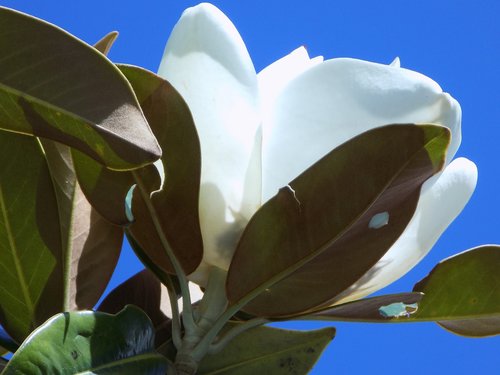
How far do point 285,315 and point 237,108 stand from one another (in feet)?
0.47

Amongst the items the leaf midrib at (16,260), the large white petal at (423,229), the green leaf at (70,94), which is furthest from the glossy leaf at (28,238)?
the large white petal at (423,229)

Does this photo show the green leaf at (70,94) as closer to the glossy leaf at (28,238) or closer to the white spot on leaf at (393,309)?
the glossy leaf at (28,238)

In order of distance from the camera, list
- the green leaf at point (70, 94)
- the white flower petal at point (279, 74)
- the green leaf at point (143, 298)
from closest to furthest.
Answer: the green leaf at point (70, 94) < the white flower petal at point (279, 74) < the green leaf at point (143, 298)

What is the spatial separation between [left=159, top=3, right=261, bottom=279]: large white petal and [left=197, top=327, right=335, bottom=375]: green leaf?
0.34ft

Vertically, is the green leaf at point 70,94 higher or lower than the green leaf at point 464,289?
higher

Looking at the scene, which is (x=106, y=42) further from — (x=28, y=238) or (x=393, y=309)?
(x=393, y=309)

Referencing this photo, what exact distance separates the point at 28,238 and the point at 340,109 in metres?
0.24

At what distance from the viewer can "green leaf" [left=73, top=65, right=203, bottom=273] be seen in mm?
520

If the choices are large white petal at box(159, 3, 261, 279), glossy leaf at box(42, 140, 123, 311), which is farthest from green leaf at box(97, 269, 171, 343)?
large white petal at box(159, 3, 261, 279)

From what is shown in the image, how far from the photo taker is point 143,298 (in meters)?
0.68

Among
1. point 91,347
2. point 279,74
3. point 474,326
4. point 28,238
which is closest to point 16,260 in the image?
point 28,238

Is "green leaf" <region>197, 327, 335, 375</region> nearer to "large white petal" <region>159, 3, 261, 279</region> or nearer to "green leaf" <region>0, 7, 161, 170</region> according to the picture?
"large white petal" <region>159, 3, 261, 279</region>

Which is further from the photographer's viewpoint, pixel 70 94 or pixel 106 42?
pixel 106 42

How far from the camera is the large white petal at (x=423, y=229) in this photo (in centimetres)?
57
